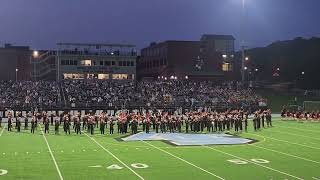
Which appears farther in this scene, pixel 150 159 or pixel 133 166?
pixel 150 159

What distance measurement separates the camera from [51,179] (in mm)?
14492

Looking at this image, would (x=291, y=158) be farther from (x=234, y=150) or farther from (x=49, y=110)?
(x=49, y=110)

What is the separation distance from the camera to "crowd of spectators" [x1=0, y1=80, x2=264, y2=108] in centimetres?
4734

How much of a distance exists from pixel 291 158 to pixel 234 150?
9.14 feet

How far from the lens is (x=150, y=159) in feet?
60.8

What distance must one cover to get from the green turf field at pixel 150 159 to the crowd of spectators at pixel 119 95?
21.0m

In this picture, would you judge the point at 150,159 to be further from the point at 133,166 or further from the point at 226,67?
the point at 226,67

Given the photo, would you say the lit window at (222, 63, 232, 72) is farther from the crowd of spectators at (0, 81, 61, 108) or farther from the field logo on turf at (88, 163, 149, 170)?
the field logo on turf at (88, 163, 149, 170)

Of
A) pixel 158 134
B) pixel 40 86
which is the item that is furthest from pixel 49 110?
pixel 158 134

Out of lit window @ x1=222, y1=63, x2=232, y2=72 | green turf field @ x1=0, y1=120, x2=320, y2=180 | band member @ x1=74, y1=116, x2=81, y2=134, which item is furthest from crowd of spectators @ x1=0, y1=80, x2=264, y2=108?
green turf field @ x1=0, y1=120, x2=320, y2=180

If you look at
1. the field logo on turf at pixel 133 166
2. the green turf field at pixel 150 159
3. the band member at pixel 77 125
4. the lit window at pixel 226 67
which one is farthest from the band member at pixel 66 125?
the lit window at pixel 226 67

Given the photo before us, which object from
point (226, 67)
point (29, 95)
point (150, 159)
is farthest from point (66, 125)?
point (226, 67)

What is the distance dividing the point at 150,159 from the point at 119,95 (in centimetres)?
3352

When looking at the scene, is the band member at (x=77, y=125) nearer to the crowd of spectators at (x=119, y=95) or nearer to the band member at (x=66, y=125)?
the band member at (x=66, y=125)
